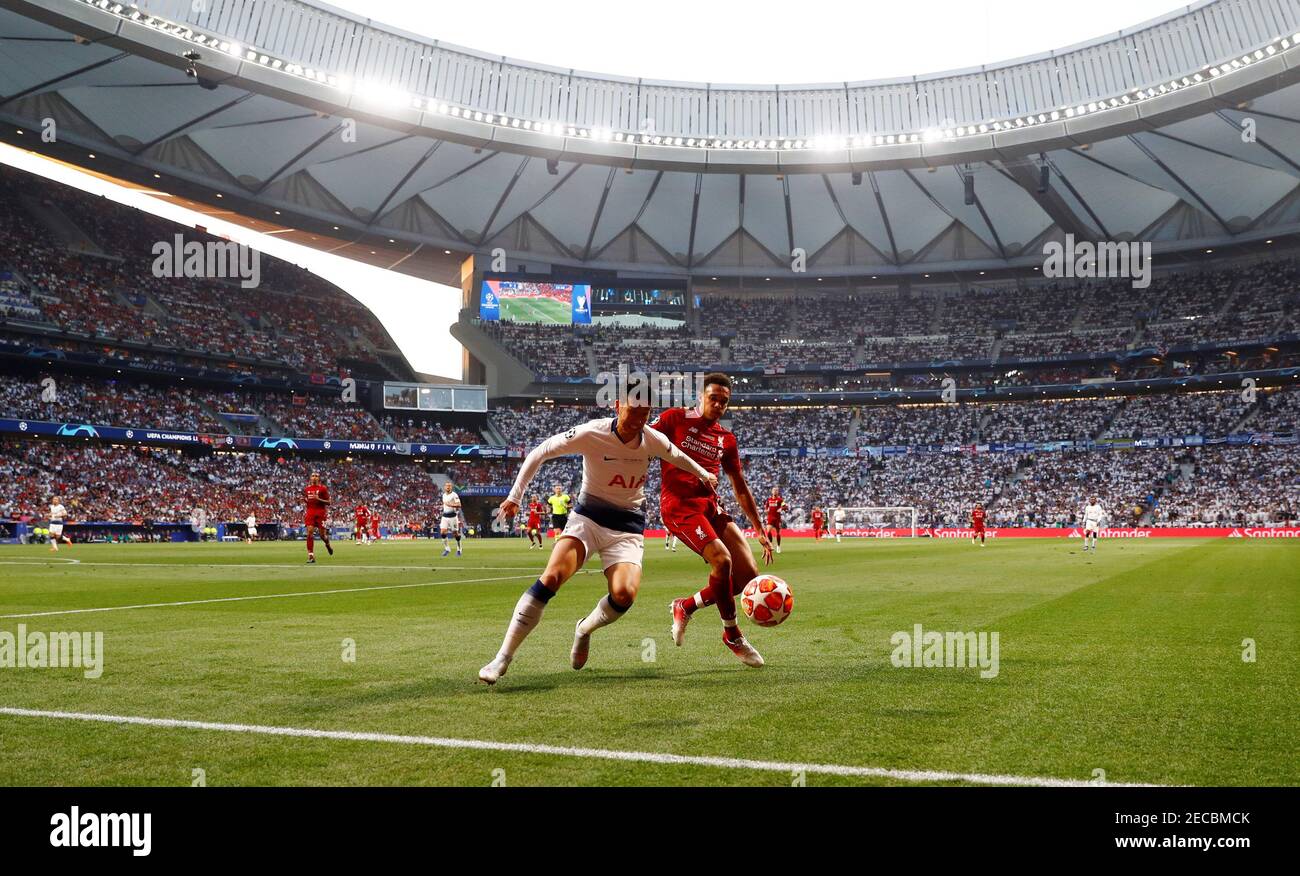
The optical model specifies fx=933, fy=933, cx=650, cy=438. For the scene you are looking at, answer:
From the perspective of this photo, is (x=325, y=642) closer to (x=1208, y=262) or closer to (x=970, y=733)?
(x=970, y=733)

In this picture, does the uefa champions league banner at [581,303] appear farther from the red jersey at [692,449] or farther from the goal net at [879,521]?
the red jersey at [692,449]

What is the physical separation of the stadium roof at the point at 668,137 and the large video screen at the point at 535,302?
2342 mm

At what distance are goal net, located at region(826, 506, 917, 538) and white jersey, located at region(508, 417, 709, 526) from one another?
5337 centimetres

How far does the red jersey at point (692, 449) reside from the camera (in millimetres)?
9094

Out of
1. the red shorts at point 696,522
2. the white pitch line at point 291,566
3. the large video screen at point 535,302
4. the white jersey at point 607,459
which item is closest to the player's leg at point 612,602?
the white jersey at point 607,459

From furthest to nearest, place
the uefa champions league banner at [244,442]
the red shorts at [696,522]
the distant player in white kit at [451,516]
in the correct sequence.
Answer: the uefa champions league banner at [244,442] < the distant player in white kit at [451,516] < the red shorts at [696,522]

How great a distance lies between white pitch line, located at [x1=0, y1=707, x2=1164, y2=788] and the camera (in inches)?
164

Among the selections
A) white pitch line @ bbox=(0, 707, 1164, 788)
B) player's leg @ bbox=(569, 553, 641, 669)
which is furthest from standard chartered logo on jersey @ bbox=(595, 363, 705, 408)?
white pitch line @ bbox=(0, 707, 1164, 788)

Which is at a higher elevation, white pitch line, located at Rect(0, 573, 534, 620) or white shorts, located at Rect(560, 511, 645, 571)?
white shorts, located at Rect(560, 511, 645, 571)

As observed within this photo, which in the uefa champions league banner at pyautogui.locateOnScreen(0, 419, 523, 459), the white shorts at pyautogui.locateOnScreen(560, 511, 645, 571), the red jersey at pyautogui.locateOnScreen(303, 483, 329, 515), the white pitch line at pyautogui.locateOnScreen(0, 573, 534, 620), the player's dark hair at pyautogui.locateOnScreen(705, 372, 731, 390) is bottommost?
the white pitch line at pyautogui.locateOnScreen(0, 573, 534, 620)

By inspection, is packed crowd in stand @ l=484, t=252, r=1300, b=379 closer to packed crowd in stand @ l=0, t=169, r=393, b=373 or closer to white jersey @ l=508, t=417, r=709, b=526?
packed crowd in stand @ l=0, t=169, r=393, b=373
